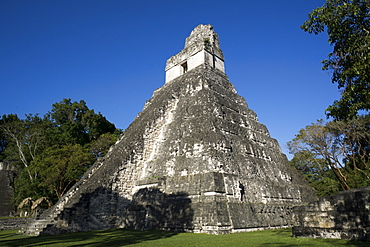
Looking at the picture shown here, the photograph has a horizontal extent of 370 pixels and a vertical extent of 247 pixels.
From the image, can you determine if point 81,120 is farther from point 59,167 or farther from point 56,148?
point 59,167

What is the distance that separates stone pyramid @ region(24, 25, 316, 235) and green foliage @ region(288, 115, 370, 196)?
2.72 m

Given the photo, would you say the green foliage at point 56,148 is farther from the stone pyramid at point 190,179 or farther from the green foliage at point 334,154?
the green foliage at point 334,154

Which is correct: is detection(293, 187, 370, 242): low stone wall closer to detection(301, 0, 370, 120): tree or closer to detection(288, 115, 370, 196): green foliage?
detection(301, 0, 370, 120): tree

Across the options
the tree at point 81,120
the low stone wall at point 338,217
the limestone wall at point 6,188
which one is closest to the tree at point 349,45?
the low stone wall at point 338,217

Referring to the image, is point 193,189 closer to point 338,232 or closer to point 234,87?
point 338,232

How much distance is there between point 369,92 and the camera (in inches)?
317

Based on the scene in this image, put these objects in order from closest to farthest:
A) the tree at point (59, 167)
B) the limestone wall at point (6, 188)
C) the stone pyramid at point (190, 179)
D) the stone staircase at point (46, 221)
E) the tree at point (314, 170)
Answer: the stone pyramid at point (190, 179)
the stone staircase at point (46, 221)
the tree at point (314, 170)
the tree at point (59, 167)
the limestone wall at point (6, 188)

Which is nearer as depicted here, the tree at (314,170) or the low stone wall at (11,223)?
the low stone wall at (11,223)

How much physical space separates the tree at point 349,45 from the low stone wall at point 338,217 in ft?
13.6

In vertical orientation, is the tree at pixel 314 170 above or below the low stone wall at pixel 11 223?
above

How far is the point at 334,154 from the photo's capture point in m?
17.0

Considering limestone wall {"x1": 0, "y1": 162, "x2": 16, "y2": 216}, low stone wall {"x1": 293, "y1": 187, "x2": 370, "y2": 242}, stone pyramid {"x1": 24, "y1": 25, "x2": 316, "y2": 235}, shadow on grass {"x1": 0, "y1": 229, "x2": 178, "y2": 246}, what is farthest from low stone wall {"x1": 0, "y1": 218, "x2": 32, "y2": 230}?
low stone wall {"x1": 293, "y1": 187, "x2": 370, "y2": 242}

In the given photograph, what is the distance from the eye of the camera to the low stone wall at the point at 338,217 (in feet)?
17.9

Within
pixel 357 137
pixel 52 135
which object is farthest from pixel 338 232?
pixel 52 135
